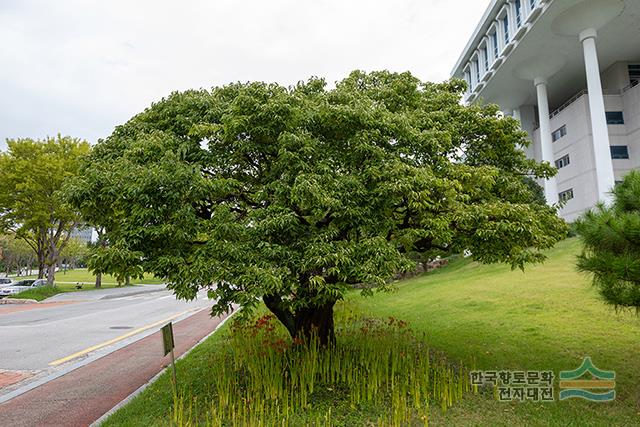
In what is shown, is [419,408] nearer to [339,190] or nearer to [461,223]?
[461,223]

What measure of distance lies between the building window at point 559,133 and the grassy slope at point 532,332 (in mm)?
21495

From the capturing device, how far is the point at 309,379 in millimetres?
6820

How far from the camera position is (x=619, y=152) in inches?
1267

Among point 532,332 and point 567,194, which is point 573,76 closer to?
point 567,194

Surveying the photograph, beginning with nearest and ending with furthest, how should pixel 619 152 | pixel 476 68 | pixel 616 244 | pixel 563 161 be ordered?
pixel 616 244
pixel 619 152
pixel 563 161
pixel 476 68

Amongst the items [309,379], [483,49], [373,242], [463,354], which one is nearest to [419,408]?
[309,379]

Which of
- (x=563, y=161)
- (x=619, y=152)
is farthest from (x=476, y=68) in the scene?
(x=619, y=152)

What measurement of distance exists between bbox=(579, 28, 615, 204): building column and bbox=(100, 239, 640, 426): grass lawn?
12.7 metres

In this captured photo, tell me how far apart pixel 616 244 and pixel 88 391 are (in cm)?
870

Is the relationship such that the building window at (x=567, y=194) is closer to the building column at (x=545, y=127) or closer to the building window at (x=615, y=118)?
the building column at (x=545, y=127)

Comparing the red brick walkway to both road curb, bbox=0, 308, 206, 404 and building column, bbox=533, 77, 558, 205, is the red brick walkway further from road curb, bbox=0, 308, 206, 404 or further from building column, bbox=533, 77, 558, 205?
building column, bbox=533, 77, 558, 205

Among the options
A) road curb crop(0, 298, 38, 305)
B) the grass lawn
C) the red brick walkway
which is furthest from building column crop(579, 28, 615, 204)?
road curb crop(0, 298, 38, 305)

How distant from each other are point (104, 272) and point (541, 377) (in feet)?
22.7

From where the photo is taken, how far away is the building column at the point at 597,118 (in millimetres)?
27438
